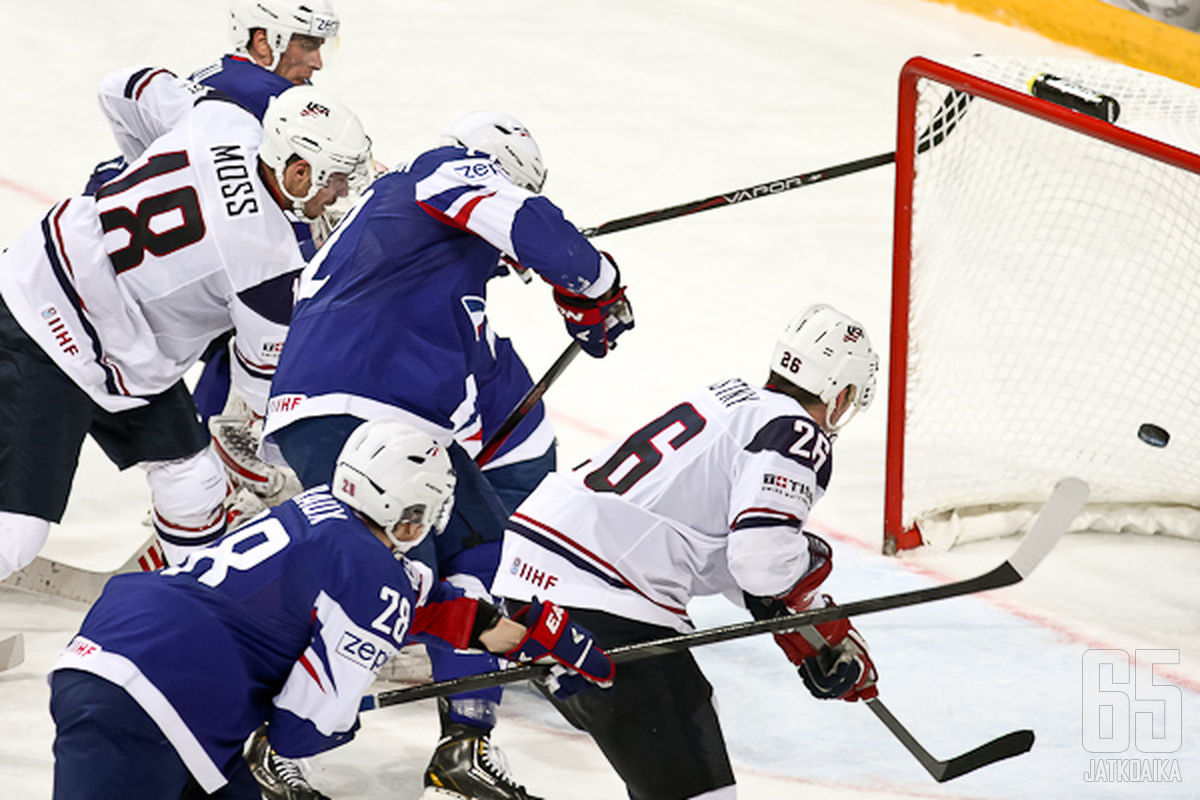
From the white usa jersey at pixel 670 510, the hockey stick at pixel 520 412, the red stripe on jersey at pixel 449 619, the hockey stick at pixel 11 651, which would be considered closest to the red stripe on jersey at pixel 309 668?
the red stripe on jersey at pixel 449 619

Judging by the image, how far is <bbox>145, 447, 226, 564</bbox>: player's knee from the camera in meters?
3.64

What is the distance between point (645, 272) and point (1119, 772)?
2767mm

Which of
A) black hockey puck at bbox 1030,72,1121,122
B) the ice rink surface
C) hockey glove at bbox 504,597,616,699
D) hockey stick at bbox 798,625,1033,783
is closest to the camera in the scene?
hockey glove at bbox 504,597,616,699

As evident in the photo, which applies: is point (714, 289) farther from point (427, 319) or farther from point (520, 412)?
point (427, 319)

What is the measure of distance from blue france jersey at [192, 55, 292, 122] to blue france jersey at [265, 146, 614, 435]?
995 mm

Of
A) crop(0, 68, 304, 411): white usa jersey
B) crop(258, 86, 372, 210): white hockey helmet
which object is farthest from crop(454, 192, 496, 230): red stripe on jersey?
crop(0, 68, 304, 411): white usa jersey

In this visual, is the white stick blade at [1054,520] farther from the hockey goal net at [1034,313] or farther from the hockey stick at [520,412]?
the hockey goal net at [1034,313]

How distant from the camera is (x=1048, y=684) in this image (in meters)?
3.67

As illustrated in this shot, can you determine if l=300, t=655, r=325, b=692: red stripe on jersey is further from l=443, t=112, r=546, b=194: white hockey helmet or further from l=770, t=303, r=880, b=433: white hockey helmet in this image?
l=443, t=112, r=546, b=194: white hockey helmet

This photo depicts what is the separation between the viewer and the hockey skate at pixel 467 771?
3.13 meters

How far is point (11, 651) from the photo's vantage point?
366 cm

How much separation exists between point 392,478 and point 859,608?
725 mm

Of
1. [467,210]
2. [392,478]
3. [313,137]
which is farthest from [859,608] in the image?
[313,137]

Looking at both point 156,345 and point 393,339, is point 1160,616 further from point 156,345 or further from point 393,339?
point 156,345
